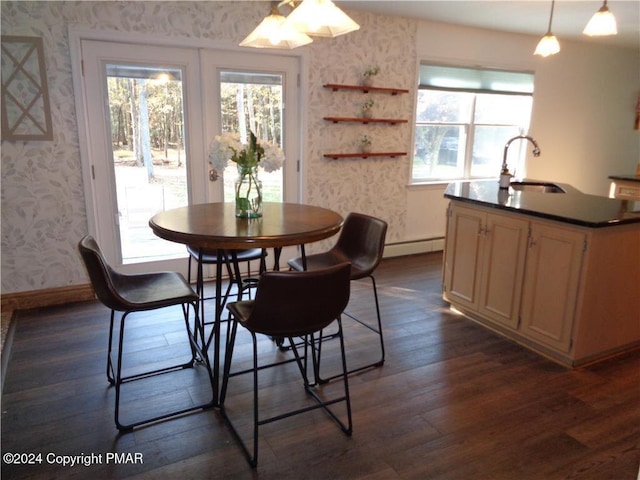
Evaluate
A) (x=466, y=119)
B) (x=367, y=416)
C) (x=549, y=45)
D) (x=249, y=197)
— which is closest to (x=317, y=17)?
(x=249, y=197)

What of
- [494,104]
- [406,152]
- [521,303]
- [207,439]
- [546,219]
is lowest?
[207,439]

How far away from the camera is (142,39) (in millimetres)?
3488

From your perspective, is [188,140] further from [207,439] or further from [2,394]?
[207,439]

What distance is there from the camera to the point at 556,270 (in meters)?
2.70

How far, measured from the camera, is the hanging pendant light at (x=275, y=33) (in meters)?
2.03

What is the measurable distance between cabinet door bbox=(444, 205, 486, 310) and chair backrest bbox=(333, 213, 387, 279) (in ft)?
2.92

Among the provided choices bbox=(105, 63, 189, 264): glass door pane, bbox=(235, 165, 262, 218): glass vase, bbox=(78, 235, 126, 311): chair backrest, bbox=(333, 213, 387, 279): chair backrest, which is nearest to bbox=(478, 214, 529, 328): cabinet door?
bbox=(333, 213, 387, 279): chair backrest

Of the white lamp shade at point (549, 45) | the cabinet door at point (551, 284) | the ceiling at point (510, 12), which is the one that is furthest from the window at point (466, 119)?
the cabinet door at point (551, 284)

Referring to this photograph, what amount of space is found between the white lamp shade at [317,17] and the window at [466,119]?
128 inches

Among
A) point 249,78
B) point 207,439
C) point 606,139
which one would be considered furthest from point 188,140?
point 606,139

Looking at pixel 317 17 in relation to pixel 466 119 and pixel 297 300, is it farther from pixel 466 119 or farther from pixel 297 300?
pixel 466 119

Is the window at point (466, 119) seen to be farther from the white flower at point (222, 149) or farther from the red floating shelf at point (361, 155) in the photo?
the white flower at point (222, 149)

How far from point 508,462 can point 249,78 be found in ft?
11.3

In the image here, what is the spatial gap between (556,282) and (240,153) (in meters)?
1.98
